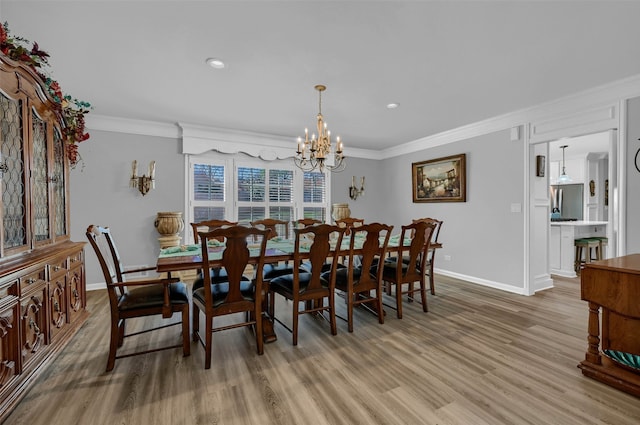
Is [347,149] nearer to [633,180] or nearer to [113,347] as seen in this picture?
[633,180]

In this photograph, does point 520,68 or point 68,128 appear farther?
point 68,128

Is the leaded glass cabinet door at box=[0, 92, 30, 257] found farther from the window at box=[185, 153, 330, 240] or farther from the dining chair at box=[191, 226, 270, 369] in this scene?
the window at box=[185, 153, 330, 240]

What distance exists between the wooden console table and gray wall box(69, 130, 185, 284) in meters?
4.87

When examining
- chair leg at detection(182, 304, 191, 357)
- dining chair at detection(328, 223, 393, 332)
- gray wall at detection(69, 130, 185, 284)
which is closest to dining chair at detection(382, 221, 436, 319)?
dining chair at detection(328, 223, 393, 332)

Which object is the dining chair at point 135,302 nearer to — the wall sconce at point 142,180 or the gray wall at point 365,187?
the wall sconce at point 142,180

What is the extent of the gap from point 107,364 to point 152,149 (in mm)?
3263

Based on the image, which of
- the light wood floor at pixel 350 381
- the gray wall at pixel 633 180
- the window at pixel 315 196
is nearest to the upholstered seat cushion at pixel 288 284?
the light wood floor at pixel 350 381

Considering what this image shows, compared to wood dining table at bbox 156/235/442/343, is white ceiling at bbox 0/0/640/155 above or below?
above

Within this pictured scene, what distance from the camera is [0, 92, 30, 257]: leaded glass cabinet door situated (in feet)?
5.99

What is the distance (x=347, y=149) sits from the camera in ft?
20.1

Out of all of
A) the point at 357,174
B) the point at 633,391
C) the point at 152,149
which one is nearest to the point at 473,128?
the point at 357,174

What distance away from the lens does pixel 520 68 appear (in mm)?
2756

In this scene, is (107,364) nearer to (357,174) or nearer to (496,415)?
(496,415)

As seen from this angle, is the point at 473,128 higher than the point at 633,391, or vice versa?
the point at 473,128
